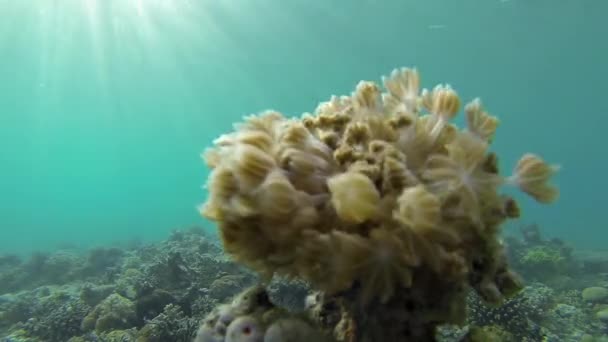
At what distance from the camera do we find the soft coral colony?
2072 millimetres

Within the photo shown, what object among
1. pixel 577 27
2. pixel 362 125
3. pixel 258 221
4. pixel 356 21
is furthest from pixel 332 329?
pixel 577 27

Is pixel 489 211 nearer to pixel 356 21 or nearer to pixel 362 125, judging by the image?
pixel 362 125

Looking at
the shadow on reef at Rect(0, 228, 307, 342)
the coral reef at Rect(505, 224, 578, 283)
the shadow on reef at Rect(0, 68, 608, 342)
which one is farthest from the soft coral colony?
the coral reef at Rect(505, 224, 578, 283)

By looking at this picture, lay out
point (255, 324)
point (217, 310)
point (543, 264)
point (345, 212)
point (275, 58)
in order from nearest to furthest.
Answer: point (345, 212) → point (255, 324) → point (217, 310) → point (543, 264) → point (275, 58)

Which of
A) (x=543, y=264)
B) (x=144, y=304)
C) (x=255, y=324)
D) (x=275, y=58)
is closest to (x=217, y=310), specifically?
(x=255, y=324)

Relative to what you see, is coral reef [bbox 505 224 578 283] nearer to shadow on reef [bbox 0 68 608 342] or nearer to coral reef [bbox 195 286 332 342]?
shadow on reef [bbox 0 68 608 342]

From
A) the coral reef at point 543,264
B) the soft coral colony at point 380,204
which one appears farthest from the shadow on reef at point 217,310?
the soft coral colony at point 380,204

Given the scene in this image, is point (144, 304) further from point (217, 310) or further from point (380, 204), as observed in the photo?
point (380, 204)

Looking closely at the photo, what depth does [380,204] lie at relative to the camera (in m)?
2.09

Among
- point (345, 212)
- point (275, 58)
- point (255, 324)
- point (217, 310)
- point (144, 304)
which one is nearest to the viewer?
point (345, 212)

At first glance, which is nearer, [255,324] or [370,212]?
[370,212]

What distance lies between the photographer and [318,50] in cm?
5041

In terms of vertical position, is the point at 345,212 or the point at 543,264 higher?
the point at 543,264

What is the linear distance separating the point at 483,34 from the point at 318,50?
67.9ft
